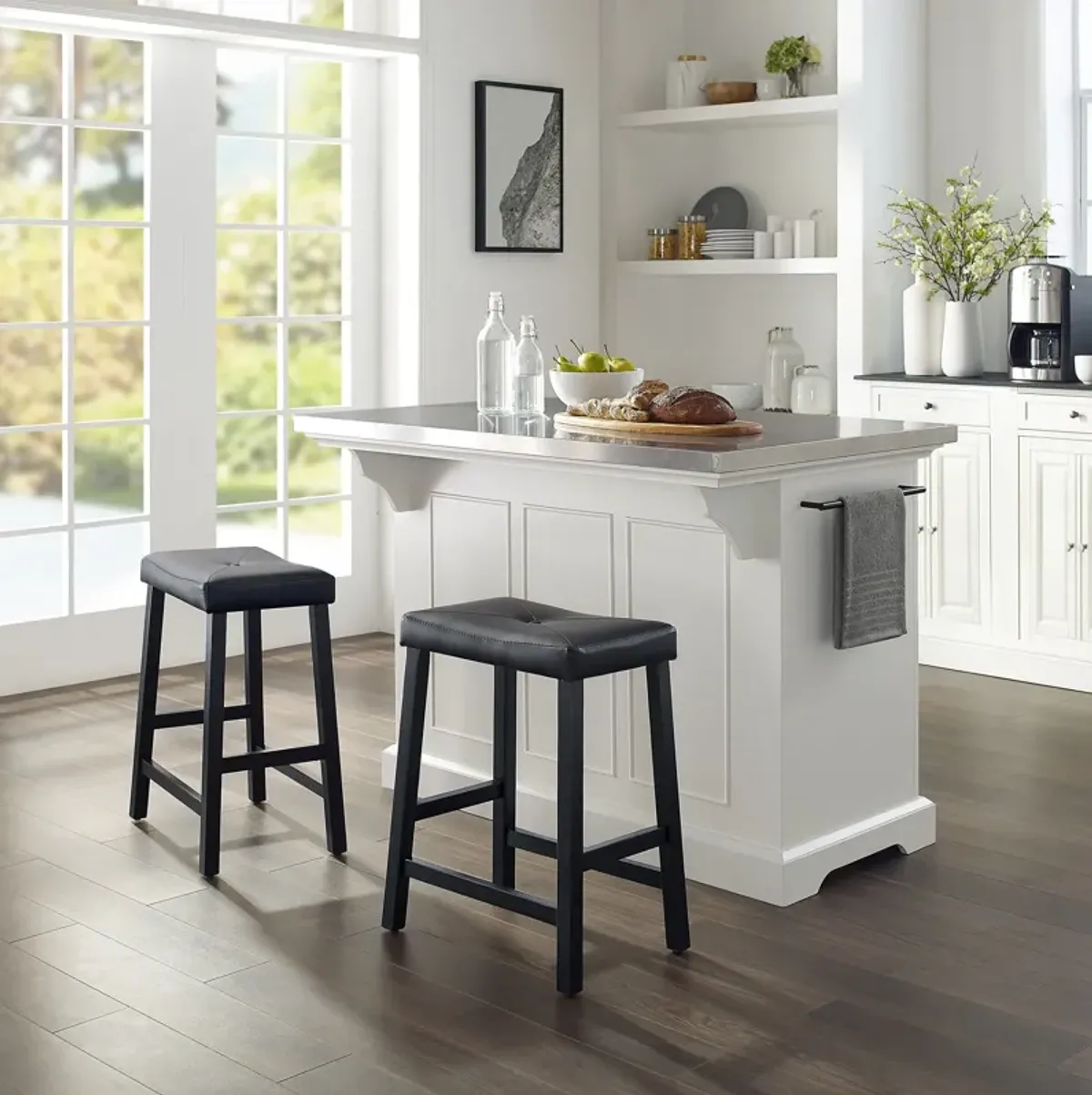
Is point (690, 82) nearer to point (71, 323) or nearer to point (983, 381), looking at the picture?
point (983, 381)

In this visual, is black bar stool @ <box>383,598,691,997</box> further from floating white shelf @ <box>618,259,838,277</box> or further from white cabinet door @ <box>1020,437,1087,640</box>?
floating white shelf @ <box>618,259,838,277</box>

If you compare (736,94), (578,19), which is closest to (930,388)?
(736,94)

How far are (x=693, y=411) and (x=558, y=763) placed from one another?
0.85m

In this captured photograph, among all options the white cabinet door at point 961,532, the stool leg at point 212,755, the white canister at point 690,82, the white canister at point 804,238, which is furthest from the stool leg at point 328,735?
the white canister at point 690,82

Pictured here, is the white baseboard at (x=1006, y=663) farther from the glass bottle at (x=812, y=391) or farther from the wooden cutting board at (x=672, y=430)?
the wooden cutting board at (x=672, y=430)

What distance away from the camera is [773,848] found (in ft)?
11.6

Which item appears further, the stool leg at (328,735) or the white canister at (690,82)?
the white canister at (690,82)

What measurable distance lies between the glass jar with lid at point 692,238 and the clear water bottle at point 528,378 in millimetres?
2725

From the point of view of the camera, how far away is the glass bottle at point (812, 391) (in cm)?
620

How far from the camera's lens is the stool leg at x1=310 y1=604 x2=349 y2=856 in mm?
3812

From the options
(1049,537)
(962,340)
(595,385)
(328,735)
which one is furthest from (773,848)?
(962,340)

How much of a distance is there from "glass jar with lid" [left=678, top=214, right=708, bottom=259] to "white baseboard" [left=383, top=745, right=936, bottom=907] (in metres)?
3.22

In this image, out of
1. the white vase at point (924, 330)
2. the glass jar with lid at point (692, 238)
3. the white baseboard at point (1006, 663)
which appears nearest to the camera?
the white baseboard at point (1006, 663)

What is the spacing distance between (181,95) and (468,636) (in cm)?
325
